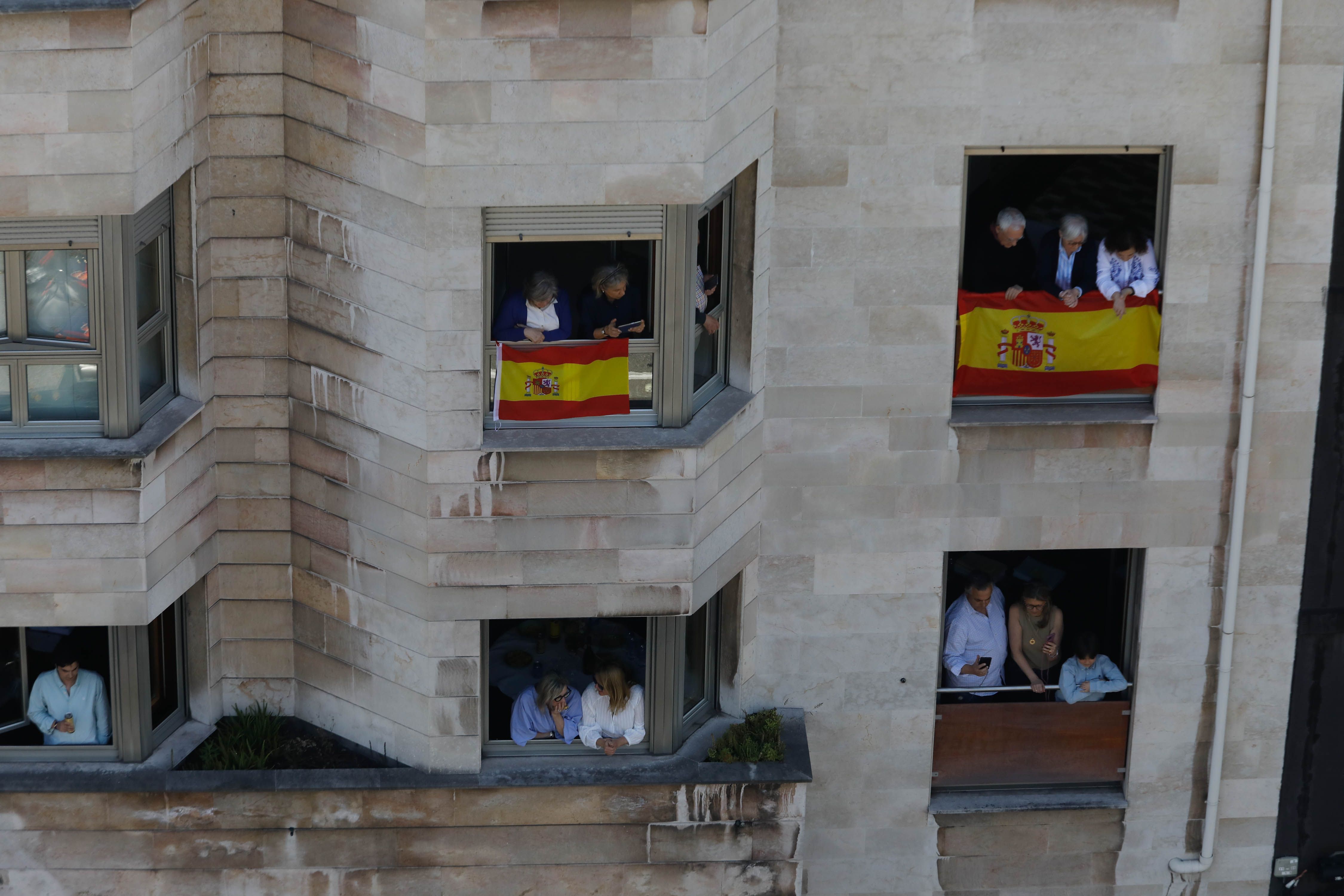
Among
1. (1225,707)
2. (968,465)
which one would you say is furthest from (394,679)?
(1225,707)

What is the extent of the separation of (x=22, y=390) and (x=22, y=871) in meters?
5.18

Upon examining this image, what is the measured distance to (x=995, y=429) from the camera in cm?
2047

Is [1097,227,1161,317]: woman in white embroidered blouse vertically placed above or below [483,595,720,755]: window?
above

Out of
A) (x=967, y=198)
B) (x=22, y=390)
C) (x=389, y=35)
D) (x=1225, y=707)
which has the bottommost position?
(x=1225, y=707)

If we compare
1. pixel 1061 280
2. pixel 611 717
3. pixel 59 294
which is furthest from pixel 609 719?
pixel 59 294

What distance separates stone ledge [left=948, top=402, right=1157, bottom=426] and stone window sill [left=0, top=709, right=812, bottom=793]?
157 inches

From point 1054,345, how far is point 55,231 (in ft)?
34.2

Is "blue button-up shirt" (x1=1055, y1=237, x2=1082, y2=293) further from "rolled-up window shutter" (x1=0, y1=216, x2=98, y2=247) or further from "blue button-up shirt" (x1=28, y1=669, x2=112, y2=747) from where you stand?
"blue button-up shirt" (x1=28, y1=669, x2=112, y2=747)

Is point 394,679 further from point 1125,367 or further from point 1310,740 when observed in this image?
point 1310,740

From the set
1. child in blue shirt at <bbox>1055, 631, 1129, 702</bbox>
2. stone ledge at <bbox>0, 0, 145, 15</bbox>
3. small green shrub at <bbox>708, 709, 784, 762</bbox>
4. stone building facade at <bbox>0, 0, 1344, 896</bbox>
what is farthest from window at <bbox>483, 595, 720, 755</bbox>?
stone ledge at <bbox>0, 0, 145, 15</bbox>

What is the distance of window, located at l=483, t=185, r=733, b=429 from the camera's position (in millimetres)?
18641

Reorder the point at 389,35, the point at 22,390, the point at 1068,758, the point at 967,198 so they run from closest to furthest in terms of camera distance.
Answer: the point at 389,35
the point at 22,390
the point at 967,198
the point at 1068,758

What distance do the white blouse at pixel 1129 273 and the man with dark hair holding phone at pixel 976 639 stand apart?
3627 millimetres

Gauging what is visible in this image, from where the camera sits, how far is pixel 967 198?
20469 millimetres
